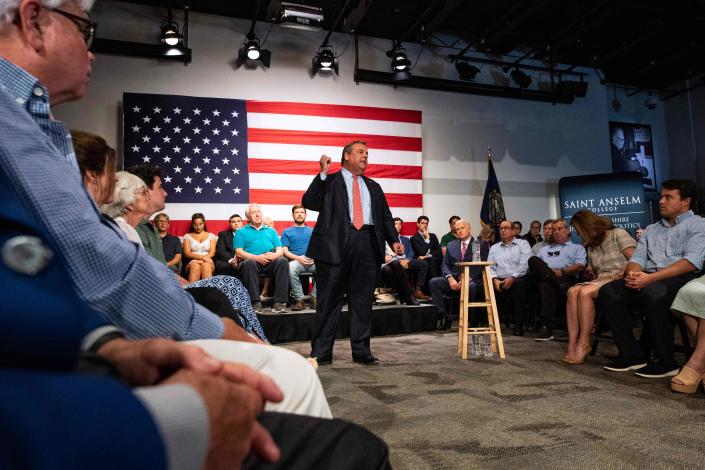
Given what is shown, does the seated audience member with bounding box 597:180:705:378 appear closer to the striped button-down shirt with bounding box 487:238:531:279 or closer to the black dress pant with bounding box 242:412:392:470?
the striped button-down shirt with bounding box 487:238:531:279

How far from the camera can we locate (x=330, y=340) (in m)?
3.67

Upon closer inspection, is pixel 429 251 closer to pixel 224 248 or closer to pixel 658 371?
pixel 224 248

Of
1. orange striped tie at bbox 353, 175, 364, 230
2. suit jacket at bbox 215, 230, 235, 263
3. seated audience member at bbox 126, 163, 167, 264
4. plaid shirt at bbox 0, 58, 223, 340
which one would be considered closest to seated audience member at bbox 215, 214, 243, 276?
suit jacket at bbox 215, 230, 235, 263

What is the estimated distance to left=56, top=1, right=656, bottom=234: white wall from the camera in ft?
23.5

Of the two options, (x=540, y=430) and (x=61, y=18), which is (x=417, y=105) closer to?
(x=540, y=430)

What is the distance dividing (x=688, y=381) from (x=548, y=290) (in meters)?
2.61

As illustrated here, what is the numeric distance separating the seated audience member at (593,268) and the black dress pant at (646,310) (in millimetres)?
170

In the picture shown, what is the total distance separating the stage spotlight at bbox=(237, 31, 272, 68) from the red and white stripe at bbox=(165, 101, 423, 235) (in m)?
0.68

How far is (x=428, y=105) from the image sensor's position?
8648mm

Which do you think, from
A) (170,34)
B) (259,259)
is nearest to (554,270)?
(259,259)

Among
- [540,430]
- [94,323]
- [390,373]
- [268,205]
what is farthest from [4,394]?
[268,205]

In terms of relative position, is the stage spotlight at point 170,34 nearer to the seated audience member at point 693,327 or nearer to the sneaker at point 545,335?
the sneaker at point 545,335

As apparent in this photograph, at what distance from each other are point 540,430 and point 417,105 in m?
7.25

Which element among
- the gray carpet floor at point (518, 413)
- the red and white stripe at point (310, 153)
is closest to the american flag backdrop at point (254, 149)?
the red and white stripe at point (310, 153)
